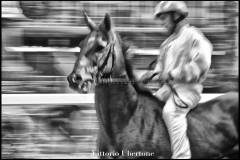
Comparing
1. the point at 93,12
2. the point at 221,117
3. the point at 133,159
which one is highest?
the point at 93,12

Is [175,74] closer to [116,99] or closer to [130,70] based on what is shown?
[130,70]

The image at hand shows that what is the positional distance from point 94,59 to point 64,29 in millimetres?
586

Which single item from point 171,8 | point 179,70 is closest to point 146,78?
point 179,70

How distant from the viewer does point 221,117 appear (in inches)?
158

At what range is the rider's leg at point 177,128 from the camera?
151 inches

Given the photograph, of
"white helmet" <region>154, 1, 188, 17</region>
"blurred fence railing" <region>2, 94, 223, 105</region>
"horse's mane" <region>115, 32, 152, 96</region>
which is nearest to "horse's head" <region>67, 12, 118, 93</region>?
"horse's mane" <region>115, 32, 152, 96</region>

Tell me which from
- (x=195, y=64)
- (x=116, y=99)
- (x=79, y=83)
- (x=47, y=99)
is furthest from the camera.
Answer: (x=47, y=99)

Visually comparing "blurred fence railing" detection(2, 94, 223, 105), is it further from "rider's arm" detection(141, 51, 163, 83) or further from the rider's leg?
"rider's arm" detection(141, 51, 163, 83)

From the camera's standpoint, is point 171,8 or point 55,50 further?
point 55,50

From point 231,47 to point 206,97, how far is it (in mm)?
539

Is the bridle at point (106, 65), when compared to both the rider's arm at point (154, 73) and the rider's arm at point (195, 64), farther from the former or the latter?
the rider's arm at point (195, 64)

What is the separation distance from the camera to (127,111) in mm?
3867

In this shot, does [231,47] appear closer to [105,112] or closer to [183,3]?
[183,3]

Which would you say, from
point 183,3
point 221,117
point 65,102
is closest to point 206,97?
point 221,117
